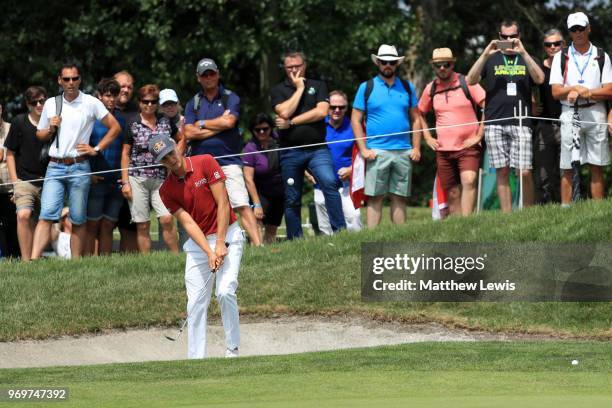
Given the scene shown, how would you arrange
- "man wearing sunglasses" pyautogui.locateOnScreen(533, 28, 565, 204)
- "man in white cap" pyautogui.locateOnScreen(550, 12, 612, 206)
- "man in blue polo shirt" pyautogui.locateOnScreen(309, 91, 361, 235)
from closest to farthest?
"man in white cap" pyautogui.locateOnScreen(550, 12, 612, 206), "man wearing sunglasses" pyautogui.locateOnScreen(533, 28, 565, 204), "man in blue polo shirt" pyautogui.locateOnScreen(309, 91, 361, 235)

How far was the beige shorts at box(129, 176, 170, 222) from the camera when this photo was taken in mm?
16391

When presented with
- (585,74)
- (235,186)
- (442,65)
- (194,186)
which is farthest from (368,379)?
(442,65)

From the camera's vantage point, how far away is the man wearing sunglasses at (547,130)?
16.7 meters

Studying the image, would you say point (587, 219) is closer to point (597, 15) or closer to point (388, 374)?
point (388, 374)

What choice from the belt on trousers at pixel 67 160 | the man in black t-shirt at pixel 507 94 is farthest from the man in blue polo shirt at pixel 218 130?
the man in black t-shirt at pixel 507 94

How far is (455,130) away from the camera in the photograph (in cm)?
1650

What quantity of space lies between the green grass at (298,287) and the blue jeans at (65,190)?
0.61 m

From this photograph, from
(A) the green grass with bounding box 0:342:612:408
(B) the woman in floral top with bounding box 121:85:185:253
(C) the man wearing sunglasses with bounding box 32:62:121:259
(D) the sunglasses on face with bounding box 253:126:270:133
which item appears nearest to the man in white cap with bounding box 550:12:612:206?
(A) the green grass with bounding box 0:342:612:408

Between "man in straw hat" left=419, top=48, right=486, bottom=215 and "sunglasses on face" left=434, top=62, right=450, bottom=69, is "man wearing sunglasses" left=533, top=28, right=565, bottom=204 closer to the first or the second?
"man in straw hat" left=419, top=48, right=486, bottom=215

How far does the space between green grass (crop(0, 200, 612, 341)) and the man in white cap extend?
638mm

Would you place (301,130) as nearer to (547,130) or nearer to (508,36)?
(508,36)

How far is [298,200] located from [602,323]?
12.8 ft

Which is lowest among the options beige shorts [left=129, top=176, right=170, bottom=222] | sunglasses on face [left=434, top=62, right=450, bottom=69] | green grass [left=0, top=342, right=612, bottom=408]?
green grass [left=0, top=342, right=612, bottom=408]

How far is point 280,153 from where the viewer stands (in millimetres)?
17391
